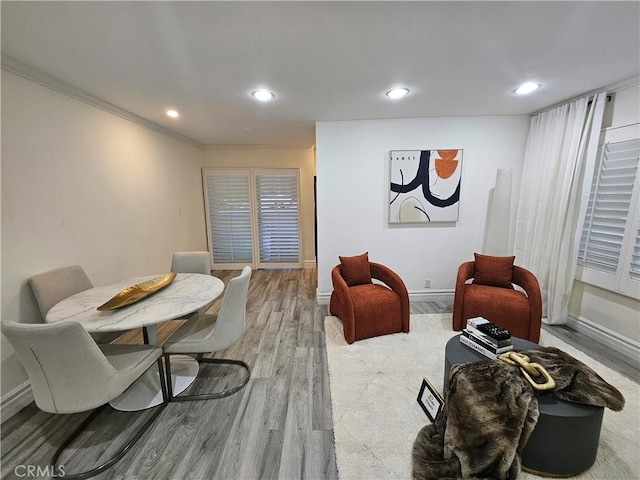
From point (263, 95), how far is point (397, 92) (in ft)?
4.10

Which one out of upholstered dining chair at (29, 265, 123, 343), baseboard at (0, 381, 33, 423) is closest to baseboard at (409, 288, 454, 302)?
upholstered dining chair at (29, 265, 123, 343)

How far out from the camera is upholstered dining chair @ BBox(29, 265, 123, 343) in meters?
1.88

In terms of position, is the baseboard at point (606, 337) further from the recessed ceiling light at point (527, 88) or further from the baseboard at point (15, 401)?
the baseboard at point (15, 401)

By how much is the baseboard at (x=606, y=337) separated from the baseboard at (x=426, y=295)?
4.17 ft

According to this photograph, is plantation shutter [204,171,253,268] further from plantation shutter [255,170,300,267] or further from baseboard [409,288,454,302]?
baseboard [409,288,454,302]

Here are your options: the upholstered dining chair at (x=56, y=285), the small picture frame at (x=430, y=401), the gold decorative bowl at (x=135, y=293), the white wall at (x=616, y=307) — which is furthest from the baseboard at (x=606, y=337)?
the upholstered dining chair at (x=56, y=285)

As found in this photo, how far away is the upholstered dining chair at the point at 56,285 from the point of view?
6.15ft

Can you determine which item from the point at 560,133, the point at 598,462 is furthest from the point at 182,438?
the point at 560,133

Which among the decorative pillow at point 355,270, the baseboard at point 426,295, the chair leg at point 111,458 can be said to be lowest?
the chair leg at point 111,458

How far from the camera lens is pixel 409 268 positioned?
3.62 metres

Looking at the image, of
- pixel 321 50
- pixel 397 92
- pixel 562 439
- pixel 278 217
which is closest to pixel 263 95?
pixel 321 50

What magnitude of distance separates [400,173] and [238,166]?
3.16 meters

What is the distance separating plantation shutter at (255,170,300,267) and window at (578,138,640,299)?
4.10 metres

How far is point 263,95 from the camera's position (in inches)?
95.0
